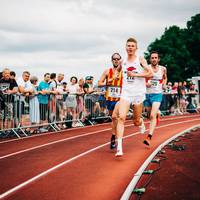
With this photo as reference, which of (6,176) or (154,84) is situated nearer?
(6,176)

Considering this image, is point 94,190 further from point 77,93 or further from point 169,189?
point 77,93

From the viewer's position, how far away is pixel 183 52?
66188mm

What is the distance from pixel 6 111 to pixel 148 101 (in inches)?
200

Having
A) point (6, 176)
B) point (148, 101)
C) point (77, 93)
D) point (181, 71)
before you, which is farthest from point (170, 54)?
point (6, 176)

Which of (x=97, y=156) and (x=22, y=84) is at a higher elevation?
(x=22, y=84)

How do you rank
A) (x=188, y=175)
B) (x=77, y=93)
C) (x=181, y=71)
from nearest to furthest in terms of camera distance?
(x=188, y=175)
(x=77, y=93)
(x=181, y=71)

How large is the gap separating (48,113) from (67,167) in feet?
24.5

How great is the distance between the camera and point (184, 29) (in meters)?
69.6

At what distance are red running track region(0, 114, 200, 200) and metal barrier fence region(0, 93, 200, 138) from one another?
1213mm

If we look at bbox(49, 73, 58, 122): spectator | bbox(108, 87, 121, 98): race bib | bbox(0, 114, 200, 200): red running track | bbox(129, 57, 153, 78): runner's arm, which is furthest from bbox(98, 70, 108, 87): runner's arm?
bbox(49, 73, 58, 122): spectator

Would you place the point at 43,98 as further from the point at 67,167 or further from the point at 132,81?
the point at 67,167

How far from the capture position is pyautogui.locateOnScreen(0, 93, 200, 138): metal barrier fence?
1367cm

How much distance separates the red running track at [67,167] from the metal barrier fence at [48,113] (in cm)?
121

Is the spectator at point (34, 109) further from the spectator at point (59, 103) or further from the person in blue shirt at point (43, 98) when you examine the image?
the spectator at point (59, 103)
